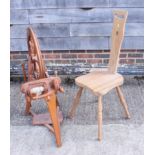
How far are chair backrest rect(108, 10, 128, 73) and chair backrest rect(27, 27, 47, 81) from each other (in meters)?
0.64

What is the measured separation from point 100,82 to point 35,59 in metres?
0.58

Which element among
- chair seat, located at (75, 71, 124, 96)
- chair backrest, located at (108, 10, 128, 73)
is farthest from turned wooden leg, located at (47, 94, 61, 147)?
chair backrest, located at (108, 10, 128, 73)

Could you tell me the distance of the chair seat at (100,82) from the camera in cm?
244

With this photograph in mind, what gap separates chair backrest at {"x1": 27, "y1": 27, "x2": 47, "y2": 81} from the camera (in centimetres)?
236

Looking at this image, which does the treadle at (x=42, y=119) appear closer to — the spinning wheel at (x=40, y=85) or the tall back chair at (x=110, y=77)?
the spinning wheel at (x=40, y=85)

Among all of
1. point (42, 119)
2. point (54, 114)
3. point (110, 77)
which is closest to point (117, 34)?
point (110, 77)

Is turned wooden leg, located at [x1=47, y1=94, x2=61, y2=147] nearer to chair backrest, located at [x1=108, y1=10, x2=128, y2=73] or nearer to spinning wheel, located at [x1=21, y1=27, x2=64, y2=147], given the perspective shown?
spinning wheel, located at [x1=21, y1=27, x2=64, y2=147]

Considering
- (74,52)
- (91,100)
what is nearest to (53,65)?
(74,52)

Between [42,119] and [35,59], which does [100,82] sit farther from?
[42,119]

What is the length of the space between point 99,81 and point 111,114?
1.59ft

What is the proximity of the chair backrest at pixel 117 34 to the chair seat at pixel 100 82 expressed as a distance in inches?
4.5

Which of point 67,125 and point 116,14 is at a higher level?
point 116,14

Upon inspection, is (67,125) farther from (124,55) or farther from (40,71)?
(124,55)

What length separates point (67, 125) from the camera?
275 cm
